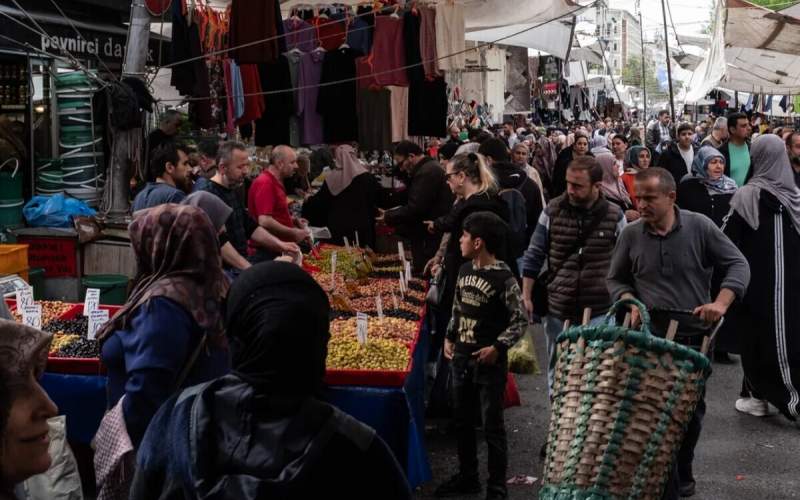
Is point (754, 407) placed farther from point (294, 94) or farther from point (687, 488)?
point (294, 94)

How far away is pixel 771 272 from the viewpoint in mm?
7598

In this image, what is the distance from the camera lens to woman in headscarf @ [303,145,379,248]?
11125 mm

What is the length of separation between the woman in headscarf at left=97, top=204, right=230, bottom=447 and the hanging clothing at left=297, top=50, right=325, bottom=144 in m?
7.12

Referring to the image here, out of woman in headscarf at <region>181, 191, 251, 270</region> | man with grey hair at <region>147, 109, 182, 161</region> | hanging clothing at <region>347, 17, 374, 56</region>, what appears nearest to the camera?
woman in headscarf at <region>181, 191, 251, 270</region>

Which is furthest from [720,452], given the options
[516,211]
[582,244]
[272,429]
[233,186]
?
[272,429]

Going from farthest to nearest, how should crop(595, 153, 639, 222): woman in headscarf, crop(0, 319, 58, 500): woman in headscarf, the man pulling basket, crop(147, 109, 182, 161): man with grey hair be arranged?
crop(147, 109, 182, 161): man with grey hair < crop(595, 153, 639, 222): woman in headscarf < the man pulling basket < crop(0, 319, 58, 500): woman in headscarf

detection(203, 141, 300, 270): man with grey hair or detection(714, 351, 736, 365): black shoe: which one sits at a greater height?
detection(203, 141, 300, 270): man with grey hair

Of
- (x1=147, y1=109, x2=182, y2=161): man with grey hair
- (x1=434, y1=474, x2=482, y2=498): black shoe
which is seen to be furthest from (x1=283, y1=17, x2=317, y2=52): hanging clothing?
(x1=434, y1=474, x2=482, y2=498): black shoe

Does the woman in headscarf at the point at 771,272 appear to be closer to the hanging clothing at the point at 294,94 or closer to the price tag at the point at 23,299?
the price tag at the point at 23,299

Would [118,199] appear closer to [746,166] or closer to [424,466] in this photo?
[424,466]

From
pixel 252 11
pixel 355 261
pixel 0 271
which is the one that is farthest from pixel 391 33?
pixel 0 271

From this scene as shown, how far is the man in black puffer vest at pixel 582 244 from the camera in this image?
626 cm

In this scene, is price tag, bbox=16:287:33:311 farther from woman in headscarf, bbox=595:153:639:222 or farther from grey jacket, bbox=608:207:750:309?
woman in headscarf, bbox=595:153:639:222

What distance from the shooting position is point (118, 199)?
9.70 meters
